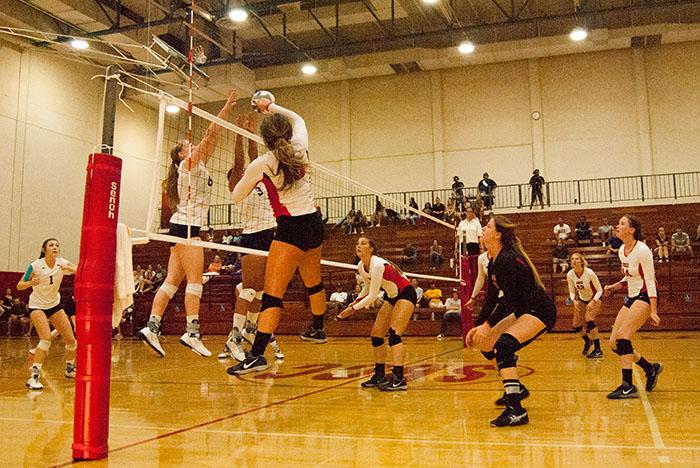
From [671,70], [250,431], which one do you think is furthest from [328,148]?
[250,431]

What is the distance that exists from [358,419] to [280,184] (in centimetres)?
179

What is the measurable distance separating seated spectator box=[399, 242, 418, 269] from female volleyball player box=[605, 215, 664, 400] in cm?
1163

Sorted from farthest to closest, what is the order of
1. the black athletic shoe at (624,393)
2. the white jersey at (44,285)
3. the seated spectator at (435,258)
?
the seated spectator at (435,258) < the white jersey at (44,285) < the black athletic shoe at (624,393)

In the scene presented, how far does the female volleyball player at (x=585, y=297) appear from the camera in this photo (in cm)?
915

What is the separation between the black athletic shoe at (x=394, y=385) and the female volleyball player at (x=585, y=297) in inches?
165

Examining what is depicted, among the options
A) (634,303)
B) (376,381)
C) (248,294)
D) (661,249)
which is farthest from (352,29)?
(634,303)

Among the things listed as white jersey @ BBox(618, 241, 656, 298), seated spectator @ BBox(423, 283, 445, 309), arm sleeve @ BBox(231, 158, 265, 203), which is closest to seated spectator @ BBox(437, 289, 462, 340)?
seated spectator @ BBox(423, 283, 445, 309)

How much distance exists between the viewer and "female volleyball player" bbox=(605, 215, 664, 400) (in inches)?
220

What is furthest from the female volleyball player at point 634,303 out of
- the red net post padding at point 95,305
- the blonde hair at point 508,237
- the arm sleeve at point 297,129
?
the red net post padding at point 95,305

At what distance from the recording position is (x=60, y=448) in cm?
369

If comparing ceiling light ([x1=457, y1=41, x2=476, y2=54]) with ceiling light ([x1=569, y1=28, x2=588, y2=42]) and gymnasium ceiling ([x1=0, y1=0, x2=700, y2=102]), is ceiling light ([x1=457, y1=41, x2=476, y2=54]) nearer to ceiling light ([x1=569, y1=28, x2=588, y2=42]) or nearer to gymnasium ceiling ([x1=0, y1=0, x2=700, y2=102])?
gymnasium ceiling ([x1=0, y1=0, x2=700, y2=102])

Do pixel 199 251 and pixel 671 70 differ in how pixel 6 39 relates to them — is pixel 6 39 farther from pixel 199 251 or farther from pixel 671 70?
pixel 671 70

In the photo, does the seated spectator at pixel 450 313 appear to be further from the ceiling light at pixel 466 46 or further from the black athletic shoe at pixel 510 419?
the black athletic shoe at pixel 510 419

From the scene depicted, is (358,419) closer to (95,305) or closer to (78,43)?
(95,305)
